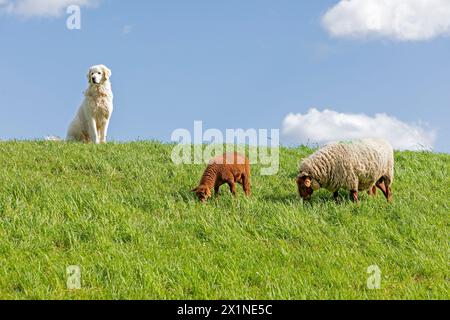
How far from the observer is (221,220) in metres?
9.34

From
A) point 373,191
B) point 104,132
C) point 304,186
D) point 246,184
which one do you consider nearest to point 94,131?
point 104,132

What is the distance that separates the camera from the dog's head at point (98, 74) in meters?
16.7

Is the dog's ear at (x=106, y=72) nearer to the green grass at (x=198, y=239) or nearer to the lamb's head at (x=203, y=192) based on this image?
the green grass at (x=198, y=239)

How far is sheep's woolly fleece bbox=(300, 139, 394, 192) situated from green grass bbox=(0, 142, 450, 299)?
1.33ft

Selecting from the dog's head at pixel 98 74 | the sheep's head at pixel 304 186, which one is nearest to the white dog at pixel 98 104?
the dog's head at pixel 98 74

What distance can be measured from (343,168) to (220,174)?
94.5 inches

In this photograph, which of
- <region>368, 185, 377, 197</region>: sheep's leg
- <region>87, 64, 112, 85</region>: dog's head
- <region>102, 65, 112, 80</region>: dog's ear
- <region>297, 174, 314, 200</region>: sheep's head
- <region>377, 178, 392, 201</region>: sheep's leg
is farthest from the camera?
<region>102, 65, 112, 80</region>: dog's ear

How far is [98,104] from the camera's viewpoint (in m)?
16.8

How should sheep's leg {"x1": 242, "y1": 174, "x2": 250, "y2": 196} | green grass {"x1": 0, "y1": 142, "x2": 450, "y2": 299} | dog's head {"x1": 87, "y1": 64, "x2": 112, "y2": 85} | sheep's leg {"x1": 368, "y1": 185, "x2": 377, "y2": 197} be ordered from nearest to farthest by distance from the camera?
green grass {"x1": 0, "y1": 142, "x2": 450, "y2": 299}, sheep's leg {"x1": 242, "y1": 174, "x2": 250, "y2": 196}, sheep's leg {"x1": 368, "y1": 185, "x2": 377, "y2": 197}, dog's head {"x1": 87, "y1": 64, "x2": 112, "y2": 85}

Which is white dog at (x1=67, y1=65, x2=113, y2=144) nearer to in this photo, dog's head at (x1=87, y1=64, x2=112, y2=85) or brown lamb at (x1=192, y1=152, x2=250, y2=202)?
dog's head at (x1=87, y1=64, x2=112, y2=85)

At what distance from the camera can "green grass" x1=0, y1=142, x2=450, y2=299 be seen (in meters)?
7.09

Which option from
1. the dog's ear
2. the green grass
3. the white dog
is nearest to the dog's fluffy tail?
the white dog
